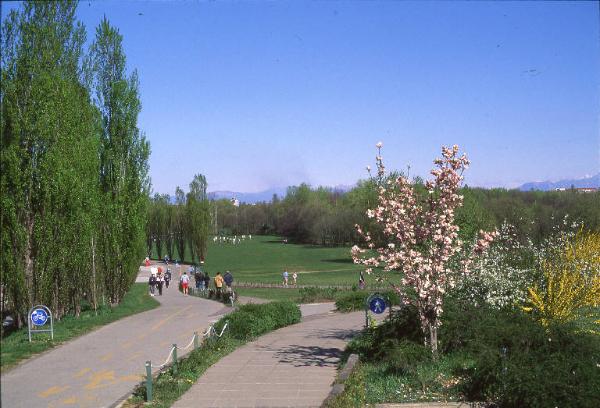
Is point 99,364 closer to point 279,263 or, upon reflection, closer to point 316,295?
point 316,295

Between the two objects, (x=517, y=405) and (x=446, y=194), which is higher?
(x=446, y=194)

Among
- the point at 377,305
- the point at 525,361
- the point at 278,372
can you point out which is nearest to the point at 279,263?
the point at 377,305

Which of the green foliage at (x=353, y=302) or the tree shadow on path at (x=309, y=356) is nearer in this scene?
the tree shadow on path at (x=309, y=356)

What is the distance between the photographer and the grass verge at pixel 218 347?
1163 cm

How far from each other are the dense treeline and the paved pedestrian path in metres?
4.91

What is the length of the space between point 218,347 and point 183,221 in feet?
209

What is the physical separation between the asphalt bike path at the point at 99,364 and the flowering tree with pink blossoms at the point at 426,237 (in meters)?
5.79

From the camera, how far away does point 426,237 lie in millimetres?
14008

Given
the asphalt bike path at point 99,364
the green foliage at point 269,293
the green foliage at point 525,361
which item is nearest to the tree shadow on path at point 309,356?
the asphalt bike path at point 99,364

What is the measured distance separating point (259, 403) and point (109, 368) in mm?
4554

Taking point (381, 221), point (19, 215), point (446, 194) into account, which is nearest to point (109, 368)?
point (19, 215)

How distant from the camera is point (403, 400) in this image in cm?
1088

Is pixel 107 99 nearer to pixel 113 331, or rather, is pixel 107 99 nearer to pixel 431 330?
pixel 113 331

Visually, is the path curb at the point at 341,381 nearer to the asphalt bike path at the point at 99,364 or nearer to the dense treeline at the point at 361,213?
the asphalt bike path at the point at 99,364
